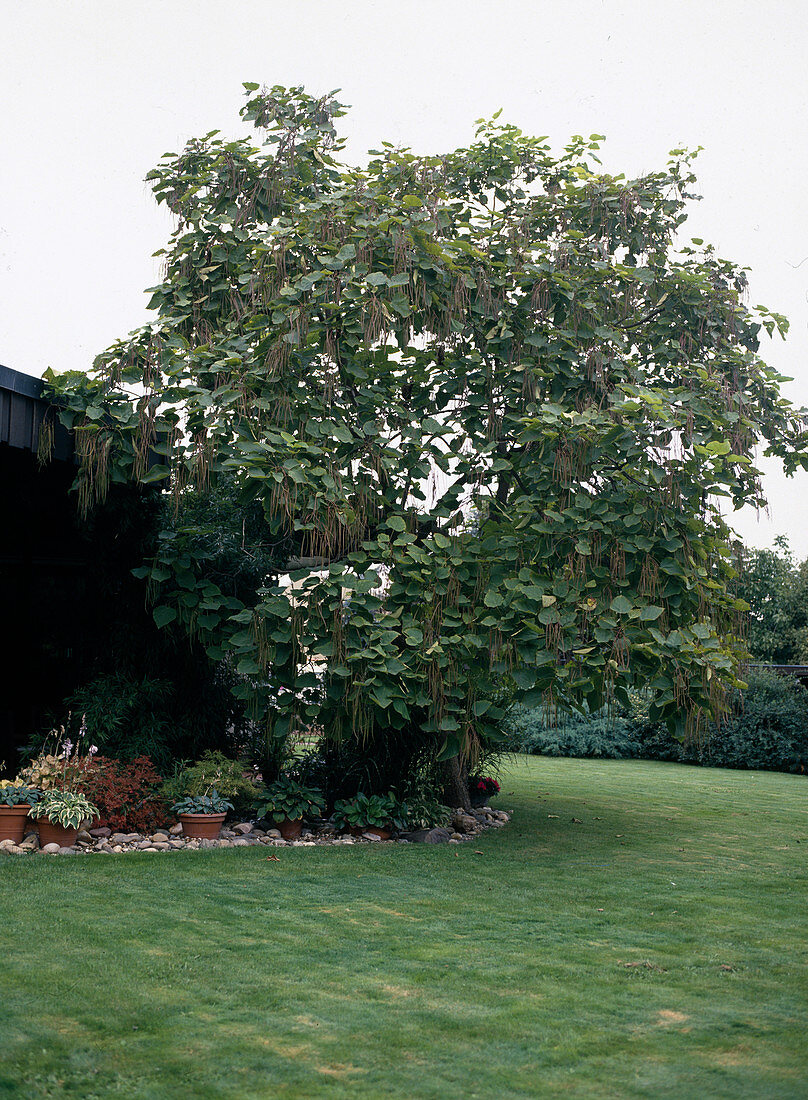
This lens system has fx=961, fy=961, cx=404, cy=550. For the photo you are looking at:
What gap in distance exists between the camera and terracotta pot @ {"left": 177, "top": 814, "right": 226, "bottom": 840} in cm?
672

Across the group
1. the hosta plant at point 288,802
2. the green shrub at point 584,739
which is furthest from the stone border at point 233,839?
the green shrub at point 584,739

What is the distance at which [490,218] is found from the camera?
7676 millimetres

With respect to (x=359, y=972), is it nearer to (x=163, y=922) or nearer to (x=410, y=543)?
(x=163, y=922)

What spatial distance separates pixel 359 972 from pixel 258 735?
4.78 meters

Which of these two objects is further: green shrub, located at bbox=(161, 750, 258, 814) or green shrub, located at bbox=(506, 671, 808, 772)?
green shrub, located at bbox=(506, 671, 808, 772)

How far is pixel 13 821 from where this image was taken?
20.5 ft

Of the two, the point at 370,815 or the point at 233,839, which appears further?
the point at 370,815

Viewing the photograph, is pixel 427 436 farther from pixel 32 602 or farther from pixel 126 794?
pixel 32 602

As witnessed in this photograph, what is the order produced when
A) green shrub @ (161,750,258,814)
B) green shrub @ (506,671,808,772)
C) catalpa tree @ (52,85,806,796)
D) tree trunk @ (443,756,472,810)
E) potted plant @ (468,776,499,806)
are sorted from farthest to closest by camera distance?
green shrub @ (506,671,808,772) < potted plant @ (468,776,499,806) < tree trunk @ (443,756,472,810) < green shrub @ (161,750,258,814) < catalpa tree @ (52,85,806,796)

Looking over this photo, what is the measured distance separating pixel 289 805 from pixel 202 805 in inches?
26.6

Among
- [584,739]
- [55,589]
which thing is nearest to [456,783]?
[55,589]

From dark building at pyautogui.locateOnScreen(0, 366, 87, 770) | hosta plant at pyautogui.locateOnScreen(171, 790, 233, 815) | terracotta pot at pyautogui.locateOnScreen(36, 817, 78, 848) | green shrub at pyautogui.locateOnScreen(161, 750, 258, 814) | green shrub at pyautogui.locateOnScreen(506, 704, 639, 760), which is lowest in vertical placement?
green shrub at pyautogui.locateOnScreen(506, 704, 639, 760)

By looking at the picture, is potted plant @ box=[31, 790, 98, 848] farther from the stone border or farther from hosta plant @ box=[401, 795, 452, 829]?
hosta plant @ box=[401, 795, 452, 829]

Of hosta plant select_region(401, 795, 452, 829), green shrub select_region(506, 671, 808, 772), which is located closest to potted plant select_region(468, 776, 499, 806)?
hosta plant select_region(401, 795, 452, 829)
